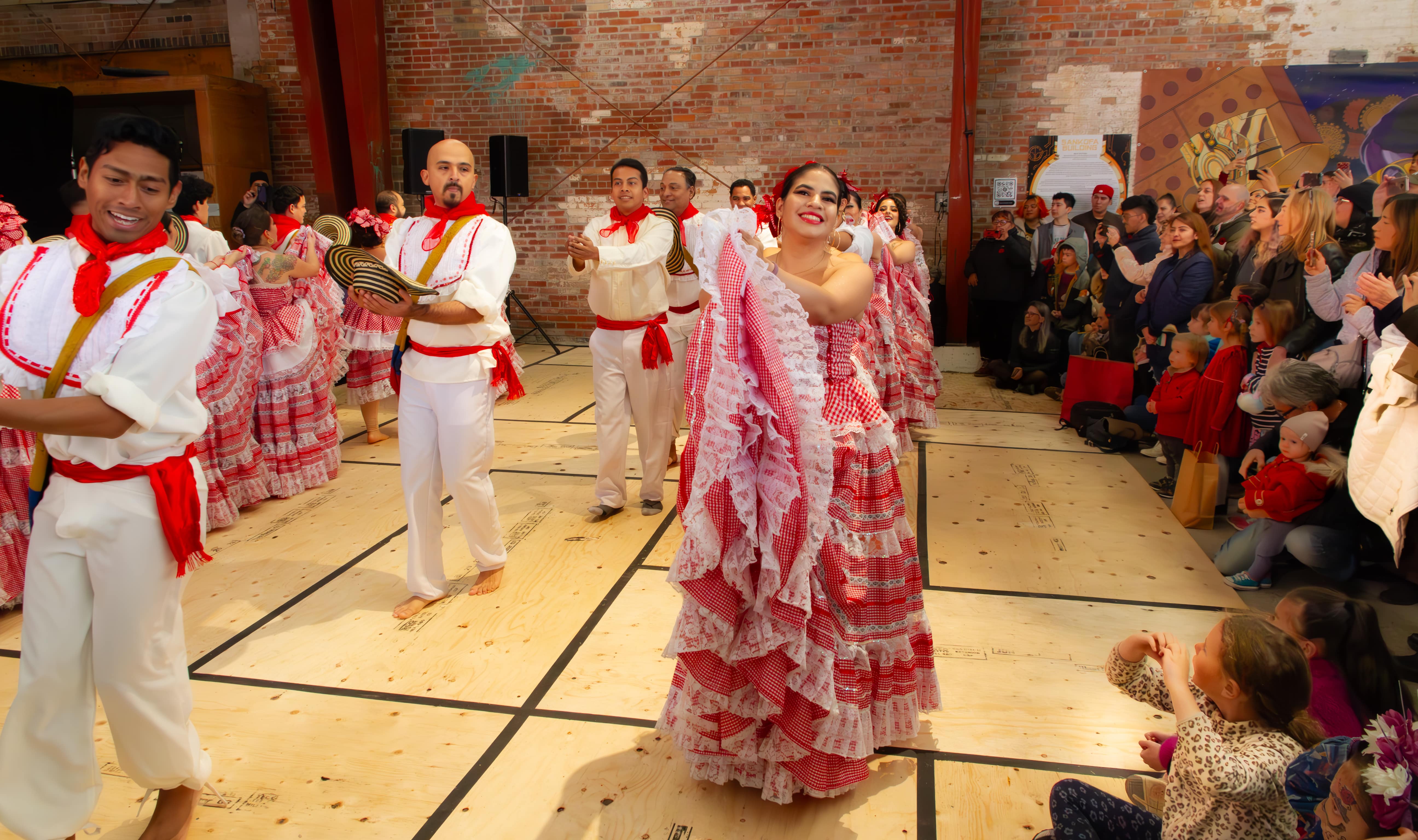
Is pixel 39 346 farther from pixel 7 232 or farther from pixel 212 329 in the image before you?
pixel 7 232

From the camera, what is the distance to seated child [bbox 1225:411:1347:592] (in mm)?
3354

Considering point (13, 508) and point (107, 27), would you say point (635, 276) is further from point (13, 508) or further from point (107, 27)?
point (107, 27)

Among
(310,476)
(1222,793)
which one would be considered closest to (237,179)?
(310,476)

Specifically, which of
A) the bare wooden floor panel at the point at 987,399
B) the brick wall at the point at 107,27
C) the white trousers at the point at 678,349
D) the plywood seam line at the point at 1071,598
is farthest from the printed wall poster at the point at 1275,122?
the brick wall at the point at 107,27

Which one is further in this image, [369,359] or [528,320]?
[528,320]

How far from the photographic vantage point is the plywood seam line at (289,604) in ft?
10.2

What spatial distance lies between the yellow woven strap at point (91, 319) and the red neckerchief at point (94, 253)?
0.01m

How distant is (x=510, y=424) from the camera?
20.5 feet

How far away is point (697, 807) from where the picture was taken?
7.52 feet

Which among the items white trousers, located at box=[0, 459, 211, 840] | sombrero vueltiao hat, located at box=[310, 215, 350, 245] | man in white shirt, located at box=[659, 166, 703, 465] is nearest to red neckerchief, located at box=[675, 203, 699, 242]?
man in white shirt, located at box=[659, 166, 703, 465]

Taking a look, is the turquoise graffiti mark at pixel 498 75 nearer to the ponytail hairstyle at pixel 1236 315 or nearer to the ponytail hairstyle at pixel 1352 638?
the ponytail hairstyle at pixel 1236 315

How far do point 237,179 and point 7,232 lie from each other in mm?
6466

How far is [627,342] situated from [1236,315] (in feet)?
9.29

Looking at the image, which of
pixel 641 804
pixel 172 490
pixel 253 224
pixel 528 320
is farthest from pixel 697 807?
pixel 528 320
